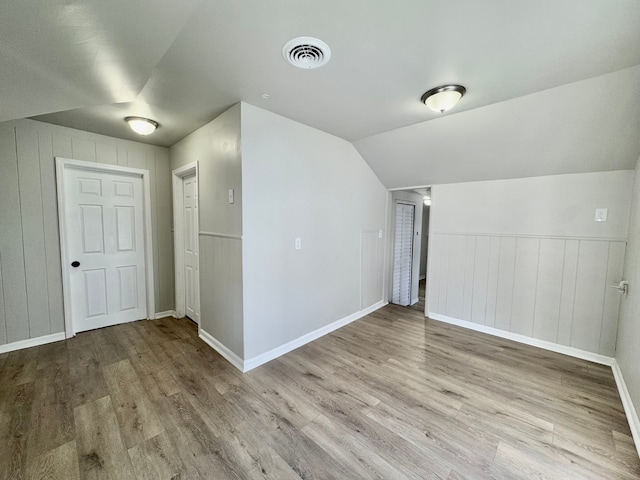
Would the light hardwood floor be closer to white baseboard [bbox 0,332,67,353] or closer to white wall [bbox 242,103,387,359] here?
white baseboard [bbox 0,332,67,353]

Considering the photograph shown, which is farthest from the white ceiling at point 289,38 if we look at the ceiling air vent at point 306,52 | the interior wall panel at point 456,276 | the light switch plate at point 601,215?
the interior wall panel at point 456,276

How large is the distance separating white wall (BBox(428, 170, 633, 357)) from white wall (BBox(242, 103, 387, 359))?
117cm

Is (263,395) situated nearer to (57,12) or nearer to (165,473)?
(165,473)

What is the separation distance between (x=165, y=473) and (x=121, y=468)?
27cm

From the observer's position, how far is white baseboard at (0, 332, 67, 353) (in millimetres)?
2578

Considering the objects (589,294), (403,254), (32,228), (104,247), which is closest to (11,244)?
(32,228)

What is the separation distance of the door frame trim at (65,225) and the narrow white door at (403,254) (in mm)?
3776

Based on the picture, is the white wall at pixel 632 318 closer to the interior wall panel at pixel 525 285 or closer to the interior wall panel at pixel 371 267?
the interior wall panel at pixel 525 285

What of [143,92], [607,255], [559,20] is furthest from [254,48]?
[607,255]

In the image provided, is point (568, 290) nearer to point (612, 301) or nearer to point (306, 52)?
point (612, 301)

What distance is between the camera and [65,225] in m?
2.86

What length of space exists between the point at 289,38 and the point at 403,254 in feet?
12.6

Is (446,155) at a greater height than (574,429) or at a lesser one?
greater

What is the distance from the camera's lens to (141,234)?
136 inches
